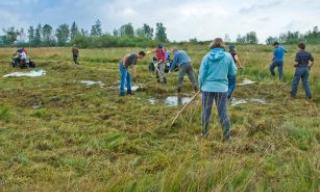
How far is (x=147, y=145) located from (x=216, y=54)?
1833 mm

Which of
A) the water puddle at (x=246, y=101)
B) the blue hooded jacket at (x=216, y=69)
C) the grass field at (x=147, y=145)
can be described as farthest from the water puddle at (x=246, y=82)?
the blue hooded jacket at (x=216, y=69)

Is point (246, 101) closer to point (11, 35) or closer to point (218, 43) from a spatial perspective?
point (218, 43)

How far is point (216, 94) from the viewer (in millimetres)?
7922

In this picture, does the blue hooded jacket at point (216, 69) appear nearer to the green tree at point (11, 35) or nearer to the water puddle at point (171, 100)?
the water puddle at point (171, 100)

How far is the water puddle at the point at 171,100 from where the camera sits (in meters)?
12.6

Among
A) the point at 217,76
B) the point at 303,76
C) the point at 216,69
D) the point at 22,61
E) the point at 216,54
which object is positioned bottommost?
the point at 22,61

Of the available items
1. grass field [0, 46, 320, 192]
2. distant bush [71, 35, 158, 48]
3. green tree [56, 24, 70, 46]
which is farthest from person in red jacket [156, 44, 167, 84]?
green tree [56, 24, 70, 46]

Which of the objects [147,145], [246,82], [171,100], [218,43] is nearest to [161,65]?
[246,82]

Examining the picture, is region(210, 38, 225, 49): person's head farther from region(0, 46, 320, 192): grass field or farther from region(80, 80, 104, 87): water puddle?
region(80, 80, 104, 87): water puddle

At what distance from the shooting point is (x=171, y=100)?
13406 mm

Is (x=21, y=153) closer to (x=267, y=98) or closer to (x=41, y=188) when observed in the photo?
(x=41, y=188)

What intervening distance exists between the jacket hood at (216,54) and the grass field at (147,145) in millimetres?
1328

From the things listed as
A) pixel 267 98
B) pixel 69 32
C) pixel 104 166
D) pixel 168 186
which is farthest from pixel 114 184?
pixel 69 32

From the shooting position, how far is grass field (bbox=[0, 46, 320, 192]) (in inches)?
179
